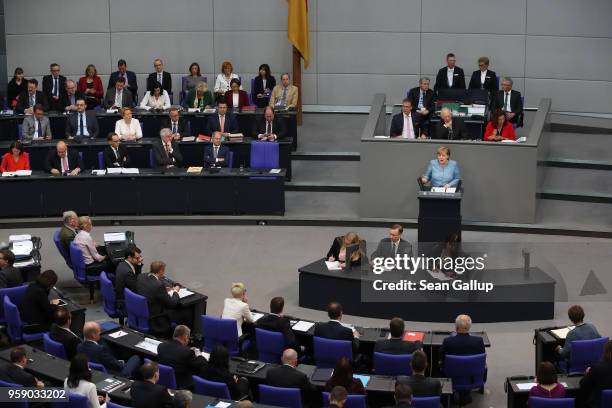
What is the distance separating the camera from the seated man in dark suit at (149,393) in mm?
9148

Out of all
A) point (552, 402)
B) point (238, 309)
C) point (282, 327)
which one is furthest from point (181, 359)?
point (552, 402)

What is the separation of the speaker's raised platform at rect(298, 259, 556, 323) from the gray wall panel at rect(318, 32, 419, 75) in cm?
901

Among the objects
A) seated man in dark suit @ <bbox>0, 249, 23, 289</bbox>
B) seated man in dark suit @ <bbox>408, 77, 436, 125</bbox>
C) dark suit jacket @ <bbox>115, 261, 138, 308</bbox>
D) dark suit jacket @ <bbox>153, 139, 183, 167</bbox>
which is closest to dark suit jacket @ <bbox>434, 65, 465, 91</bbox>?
seated man in dark suit @ <bbox>408, 77, 436, 125</bbox>

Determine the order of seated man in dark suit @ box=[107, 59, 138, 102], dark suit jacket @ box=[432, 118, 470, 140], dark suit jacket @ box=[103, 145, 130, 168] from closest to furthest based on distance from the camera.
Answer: dark suit jacket @ box=[432, 118, 470, 140], dark suit jacket @ box=[103, 145, 130, 168], seated man in dark suit @ box=[107, 59, 138, 102]

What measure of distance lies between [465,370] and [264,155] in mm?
7844

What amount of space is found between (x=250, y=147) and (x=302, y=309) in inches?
203

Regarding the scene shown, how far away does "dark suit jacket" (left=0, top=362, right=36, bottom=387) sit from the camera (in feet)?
31.4

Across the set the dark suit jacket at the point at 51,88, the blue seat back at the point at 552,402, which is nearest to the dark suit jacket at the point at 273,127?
the dark suit jacket at the point at 51,88

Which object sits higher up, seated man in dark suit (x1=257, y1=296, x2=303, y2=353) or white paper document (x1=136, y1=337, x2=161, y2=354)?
seated man in dark suit (x1=257, y1=296, x2=303, y2=353)

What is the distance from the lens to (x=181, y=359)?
10266 mm

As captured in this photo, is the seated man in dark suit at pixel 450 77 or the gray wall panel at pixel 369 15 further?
the gray wall panel at pixel 369 15

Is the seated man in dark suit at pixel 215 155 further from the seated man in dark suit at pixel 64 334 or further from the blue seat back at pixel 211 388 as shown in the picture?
the blue seat back at pixel 211 388

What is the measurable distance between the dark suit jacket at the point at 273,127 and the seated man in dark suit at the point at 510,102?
3733 millimetres

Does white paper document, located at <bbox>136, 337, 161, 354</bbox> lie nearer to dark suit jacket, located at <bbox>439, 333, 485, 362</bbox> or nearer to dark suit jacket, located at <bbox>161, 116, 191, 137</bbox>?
dark suit jacket, located at <bbox>439, 333, 485, 362</bbox>
